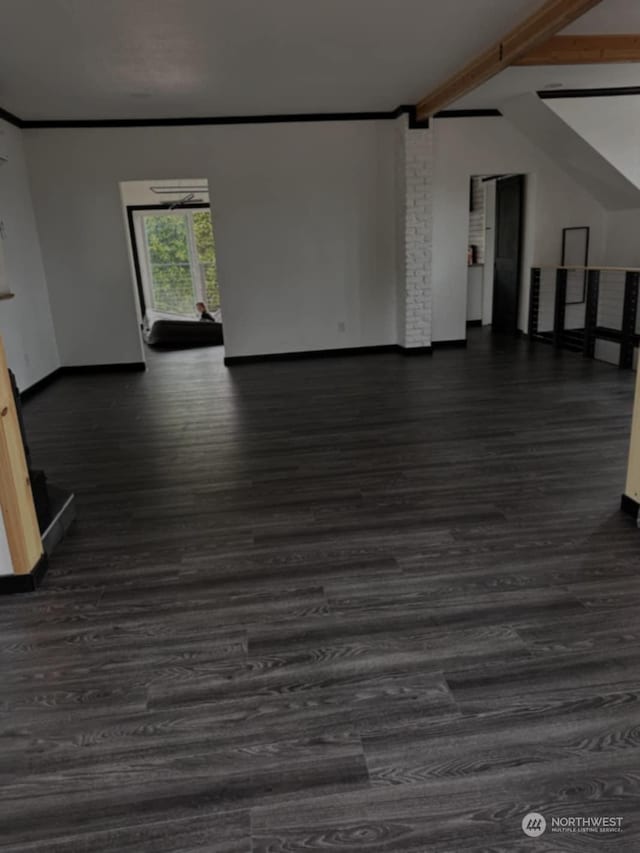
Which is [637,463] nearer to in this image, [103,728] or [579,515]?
[579,515]

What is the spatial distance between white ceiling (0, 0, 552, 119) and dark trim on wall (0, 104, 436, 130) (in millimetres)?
210

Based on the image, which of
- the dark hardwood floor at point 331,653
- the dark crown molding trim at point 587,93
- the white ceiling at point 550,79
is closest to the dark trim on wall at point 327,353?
the white ceiling at point 550,79

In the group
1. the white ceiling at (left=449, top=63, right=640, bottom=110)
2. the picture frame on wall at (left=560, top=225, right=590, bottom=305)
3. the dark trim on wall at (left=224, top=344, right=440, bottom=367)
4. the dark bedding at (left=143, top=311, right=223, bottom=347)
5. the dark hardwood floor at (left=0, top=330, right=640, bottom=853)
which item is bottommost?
the dark hardwood floor at (left=0, top=330, right=640, bottom=853)

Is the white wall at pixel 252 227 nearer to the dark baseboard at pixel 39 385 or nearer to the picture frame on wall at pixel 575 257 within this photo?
the dark baseboard at pixel 39 385

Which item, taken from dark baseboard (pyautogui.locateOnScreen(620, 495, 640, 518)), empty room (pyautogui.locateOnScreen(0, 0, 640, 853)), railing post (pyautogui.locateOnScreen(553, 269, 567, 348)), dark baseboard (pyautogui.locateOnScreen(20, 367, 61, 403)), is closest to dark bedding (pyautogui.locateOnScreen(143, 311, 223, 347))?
empty room (pyautogui.locateOnScreen(0, 0, 640, 853))

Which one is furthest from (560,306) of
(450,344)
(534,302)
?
(450,344)

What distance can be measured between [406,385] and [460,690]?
413cm

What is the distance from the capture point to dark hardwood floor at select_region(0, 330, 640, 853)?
4.78 ft

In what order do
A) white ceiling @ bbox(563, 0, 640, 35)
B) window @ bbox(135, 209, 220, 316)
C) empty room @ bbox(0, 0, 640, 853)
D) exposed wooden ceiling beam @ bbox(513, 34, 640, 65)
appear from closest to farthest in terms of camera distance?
empty room @ bbox(0, 0, 640, 853)
white ceiling @ bbox(563, 0, 640, 35)
exposed wooden ceiling beam @ bbox(513, 34, 640, 65)
window @ bbox(135, 209, 220, 316)

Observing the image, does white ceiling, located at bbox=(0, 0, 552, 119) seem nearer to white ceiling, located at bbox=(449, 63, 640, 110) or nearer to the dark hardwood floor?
white ceiling, located at bbox=(449, 63, 640, 110)

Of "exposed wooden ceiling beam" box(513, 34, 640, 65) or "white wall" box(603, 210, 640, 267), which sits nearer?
"exposed wooden ceiling beam" box(513, 34, 640, 65)

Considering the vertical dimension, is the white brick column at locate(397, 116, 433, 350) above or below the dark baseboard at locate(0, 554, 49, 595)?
above

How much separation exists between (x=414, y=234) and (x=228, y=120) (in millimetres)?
2484

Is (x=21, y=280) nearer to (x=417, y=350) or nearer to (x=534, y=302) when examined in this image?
A: (x=417, y=350)
